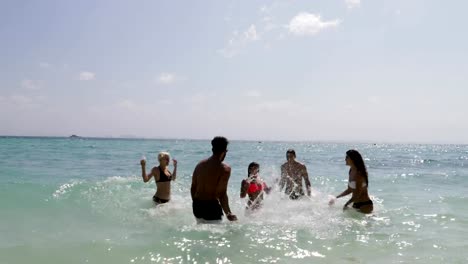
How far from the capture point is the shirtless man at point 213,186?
6367mm

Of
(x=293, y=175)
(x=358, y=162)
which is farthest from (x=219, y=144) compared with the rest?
(x=293, y=175)

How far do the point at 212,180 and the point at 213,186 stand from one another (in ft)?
0.37

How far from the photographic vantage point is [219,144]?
625 cm

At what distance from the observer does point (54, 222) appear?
7.96 m

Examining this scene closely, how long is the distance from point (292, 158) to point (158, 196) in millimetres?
3430

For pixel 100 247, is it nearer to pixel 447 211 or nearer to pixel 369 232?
pixel 369 232

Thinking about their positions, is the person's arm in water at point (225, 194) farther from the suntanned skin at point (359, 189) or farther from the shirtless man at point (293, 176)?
the shirtless man at point (293, 176)

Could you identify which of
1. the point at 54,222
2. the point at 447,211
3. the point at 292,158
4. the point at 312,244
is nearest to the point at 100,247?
the point at 54,222

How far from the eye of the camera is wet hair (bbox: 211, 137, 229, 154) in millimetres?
6234

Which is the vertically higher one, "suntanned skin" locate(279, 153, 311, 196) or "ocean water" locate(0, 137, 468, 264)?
"suntanned skin" locate(279, 153, 311, 196)

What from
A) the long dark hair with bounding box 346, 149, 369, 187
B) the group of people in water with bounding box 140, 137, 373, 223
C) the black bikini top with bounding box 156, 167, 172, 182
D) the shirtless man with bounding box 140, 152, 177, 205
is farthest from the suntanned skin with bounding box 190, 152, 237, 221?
the long dark hair with bounding box 346, 149, 369, 187

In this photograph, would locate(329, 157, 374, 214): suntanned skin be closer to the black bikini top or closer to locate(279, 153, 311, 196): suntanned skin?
locate(279, 153, 311, 196): suntanned skin

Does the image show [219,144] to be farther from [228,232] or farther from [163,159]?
[163,159]

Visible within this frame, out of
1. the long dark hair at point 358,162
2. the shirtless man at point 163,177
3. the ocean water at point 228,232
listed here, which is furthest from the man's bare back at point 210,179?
the long dark hair at point 358,162
